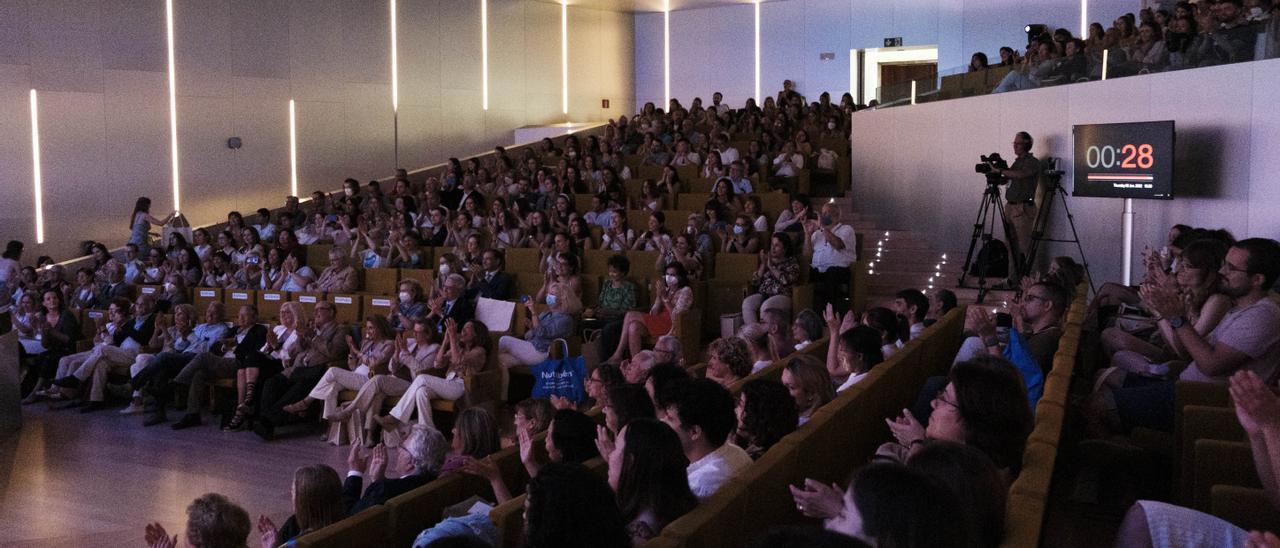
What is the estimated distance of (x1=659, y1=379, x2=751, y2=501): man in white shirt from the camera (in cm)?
291

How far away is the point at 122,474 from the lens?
5.59 m

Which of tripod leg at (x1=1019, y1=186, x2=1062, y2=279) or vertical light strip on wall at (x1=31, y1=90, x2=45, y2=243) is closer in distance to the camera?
tripod leg at (x1=1019, y1=186, x2=1062, y2=279)

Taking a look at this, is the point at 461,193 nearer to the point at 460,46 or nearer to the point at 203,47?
the point at 203,47

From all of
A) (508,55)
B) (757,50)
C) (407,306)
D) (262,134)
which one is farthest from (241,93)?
(757,50)

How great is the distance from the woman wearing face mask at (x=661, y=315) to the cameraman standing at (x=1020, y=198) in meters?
2.83

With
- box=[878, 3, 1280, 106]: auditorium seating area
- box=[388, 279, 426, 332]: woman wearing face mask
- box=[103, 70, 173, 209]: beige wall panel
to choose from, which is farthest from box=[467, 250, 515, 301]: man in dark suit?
box=[103, 70, 173, 209]: beige wall panel

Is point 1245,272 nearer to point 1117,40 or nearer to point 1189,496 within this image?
point 1189,496

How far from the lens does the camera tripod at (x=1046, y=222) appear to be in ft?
26.6

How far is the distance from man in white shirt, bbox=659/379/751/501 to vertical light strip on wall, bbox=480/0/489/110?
13057 millimetres

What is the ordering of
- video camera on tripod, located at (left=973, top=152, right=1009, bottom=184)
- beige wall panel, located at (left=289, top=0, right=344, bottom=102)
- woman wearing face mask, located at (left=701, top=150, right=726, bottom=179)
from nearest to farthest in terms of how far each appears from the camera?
video camera on tripod, located at (left=973, top=152, right=1009, bottom=184) < woman wearing face mask, located at (left=701, top=150, right=726, bottom=179) < beige wall panel, located at (left=289, top=0, right=344, bottom=102)

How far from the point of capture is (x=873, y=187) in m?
11.3

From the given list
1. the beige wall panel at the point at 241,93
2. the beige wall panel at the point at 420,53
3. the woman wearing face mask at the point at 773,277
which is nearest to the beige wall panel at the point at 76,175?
the beige wall panel at the point at 241,93

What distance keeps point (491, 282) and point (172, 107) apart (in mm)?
5961

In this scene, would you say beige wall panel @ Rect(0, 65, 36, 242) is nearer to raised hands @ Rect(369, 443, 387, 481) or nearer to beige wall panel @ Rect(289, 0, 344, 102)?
beige wall panel @ Rect(289, 0, 344, 102)
